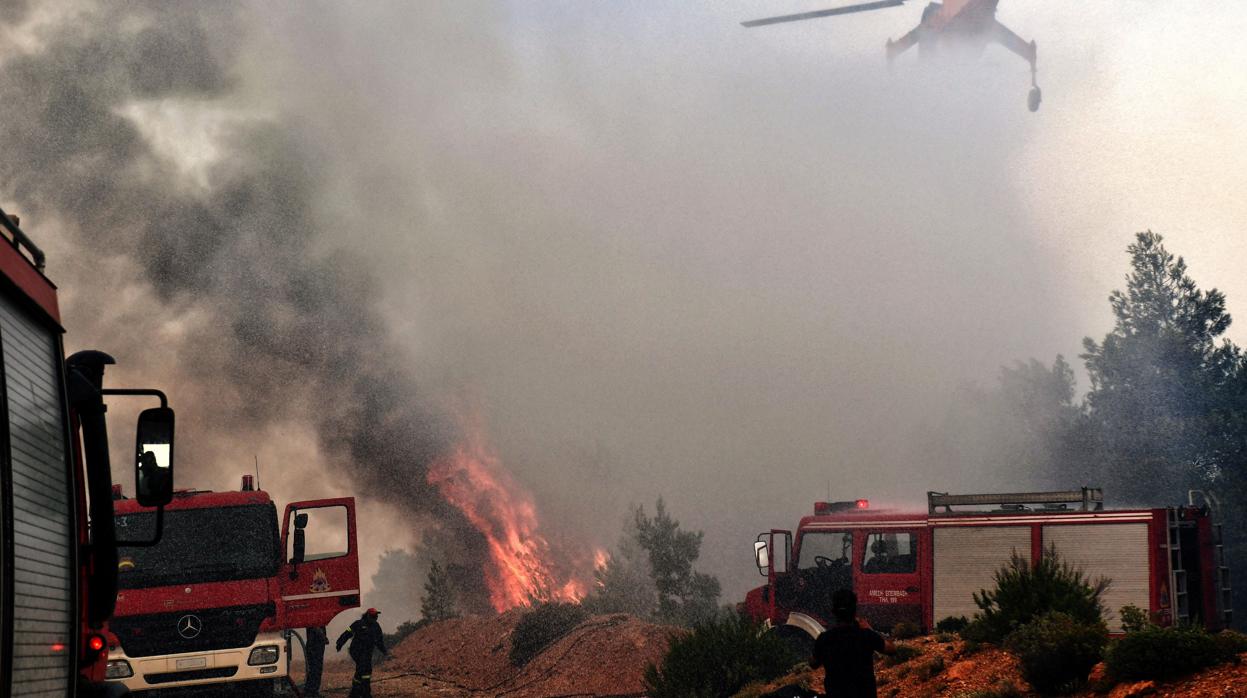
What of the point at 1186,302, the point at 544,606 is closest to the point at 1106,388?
the point at 1186,302

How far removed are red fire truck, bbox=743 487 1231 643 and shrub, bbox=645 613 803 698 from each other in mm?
715

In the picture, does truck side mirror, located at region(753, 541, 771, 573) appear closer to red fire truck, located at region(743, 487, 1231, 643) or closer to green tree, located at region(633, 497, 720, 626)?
red fire truck, located at region(743, 487, 1231, 643)

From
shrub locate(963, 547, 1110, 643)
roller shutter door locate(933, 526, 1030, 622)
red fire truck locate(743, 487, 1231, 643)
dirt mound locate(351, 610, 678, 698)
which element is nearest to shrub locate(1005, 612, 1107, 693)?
shrub locate(963, 547, 1110, 643)

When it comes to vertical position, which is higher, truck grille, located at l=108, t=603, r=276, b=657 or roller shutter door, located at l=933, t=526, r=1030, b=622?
roller shutter door, located at l=933, t=526, r=1030, b=622

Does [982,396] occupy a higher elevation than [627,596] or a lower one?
higher

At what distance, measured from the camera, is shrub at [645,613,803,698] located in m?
18.2

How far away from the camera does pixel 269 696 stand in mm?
17562

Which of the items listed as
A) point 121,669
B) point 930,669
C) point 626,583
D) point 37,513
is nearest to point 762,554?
point 930,669

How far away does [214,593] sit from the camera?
56.3 feet

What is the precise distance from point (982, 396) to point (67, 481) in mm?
75841

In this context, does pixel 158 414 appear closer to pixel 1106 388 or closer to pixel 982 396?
pixel 1106 388

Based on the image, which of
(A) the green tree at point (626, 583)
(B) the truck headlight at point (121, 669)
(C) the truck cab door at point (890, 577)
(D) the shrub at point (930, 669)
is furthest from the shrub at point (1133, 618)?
(A) the green tree at point (626, 583)

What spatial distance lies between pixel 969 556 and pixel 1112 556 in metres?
2.01

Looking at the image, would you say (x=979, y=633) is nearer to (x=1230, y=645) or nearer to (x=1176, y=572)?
(x=1176, y=572)
